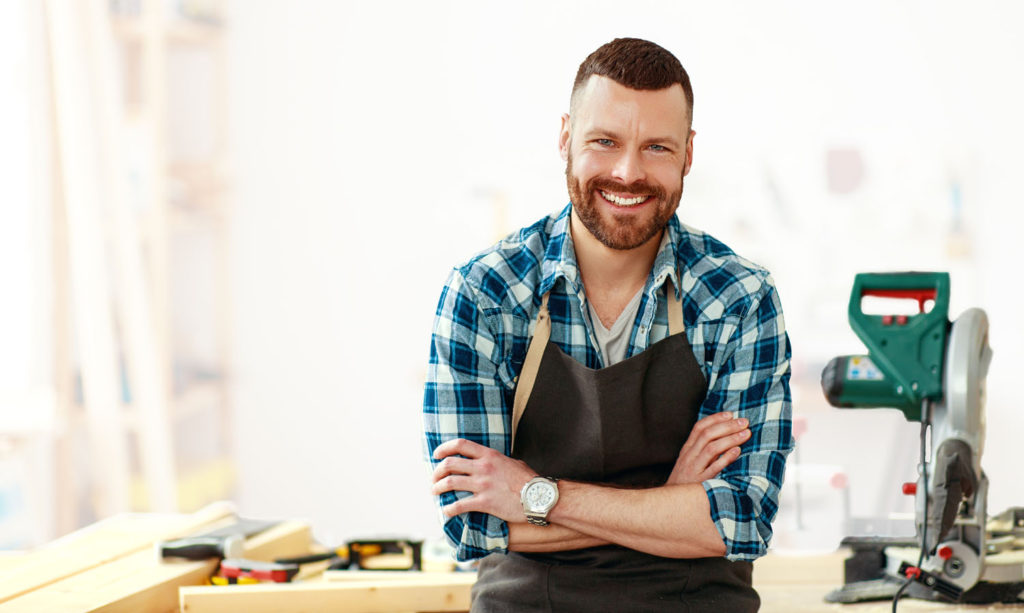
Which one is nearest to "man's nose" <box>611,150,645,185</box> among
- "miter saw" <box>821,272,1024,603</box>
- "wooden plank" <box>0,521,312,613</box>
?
"miter saw" <box>821,272,1024,603</box>

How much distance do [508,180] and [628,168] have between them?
2467 mm

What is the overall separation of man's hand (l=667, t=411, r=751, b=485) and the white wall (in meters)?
1.99

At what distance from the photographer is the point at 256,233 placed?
4.23 meters

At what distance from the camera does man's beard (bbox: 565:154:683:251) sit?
1.60 m

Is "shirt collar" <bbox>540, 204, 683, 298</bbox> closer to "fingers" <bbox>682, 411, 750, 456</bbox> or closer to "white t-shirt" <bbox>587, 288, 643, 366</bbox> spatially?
"white t-shirt" <bbox>587, 288, 643, 366</bbox>

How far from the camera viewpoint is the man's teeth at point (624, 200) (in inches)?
62.9

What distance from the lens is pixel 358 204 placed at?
13.9 feet

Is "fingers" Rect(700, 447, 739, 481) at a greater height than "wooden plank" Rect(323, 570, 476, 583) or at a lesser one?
greater

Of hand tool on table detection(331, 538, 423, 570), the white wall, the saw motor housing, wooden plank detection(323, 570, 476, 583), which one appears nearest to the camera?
the saw motor housing

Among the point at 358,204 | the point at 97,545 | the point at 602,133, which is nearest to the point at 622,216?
the point at 602,133

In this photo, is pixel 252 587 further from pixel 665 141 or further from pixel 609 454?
pixel 665 141

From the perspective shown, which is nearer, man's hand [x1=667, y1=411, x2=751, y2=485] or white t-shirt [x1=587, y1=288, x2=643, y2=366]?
man's hand [x1=667, y1=411, x2=751, y2=485]

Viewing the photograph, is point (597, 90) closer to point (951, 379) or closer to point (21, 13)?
point (951, 379)

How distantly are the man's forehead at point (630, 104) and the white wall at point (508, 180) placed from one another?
208 centimetres
